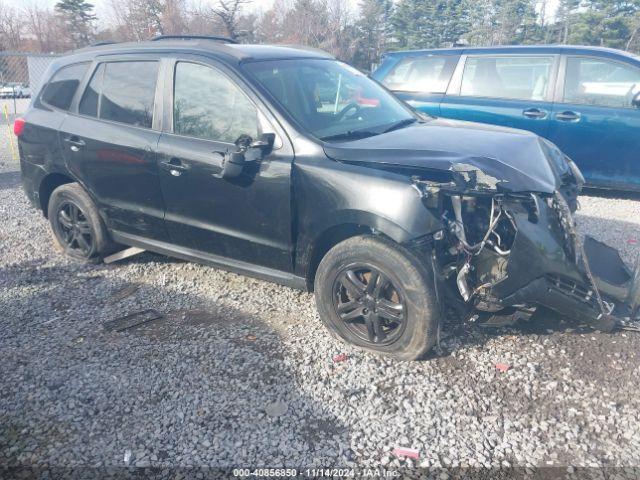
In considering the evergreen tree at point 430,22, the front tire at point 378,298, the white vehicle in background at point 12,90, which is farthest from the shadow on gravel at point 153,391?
the evergreen tree at point 430,22

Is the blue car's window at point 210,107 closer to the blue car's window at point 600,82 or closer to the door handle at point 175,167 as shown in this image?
the door handle at point 175,167

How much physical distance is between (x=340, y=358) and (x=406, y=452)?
2.89 ft

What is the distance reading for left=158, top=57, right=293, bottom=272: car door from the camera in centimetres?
351

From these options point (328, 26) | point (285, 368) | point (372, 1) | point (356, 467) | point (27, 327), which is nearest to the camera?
point (356, 467)

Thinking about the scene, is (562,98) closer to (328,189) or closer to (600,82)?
(600,82)

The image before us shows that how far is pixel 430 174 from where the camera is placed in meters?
3.10

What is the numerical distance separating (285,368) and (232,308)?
965 mm

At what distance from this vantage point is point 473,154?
10.4 ft

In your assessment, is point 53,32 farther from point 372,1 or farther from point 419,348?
point 419,348

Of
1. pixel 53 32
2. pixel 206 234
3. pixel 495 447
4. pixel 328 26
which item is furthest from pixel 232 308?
pixel 53 32

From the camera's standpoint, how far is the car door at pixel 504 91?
20.9 ft

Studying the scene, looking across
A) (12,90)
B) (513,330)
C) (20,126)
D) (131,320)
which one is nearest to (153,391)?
(131,320)

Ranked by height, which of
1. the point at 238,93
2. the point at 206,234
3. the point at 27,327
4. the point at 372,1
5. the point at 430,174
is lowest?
the point at 27,327

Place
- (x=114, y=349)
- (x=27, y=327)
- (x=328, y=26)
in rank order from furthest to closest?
(x=328, y=26)
(x=27, y=327)
(x=114, y=349)
